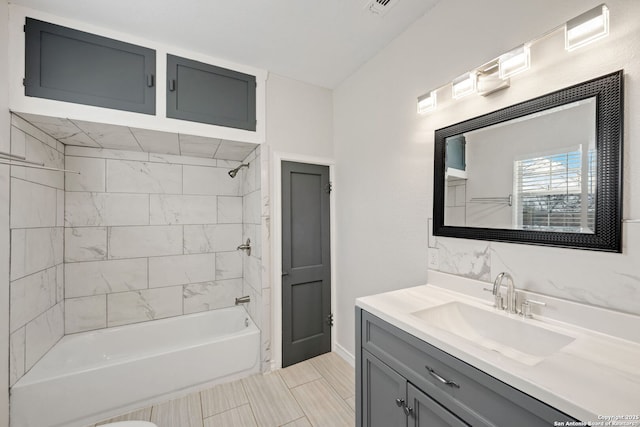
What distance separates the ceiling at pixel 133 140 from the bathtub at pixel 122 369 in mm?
1680

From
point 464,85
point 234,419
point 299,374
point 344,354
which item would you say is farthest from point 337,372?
point 464,85

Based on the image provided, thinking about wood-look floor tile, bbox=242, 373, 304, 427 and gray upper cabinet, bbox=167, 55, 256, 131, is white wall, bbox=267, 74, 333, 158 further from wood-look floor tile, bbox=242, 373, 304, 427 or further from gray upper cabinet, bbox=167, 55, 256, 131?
wood-look floor tile, bbox=242, 373, 304, 427

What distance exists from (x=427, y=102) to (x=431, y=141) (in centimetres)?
25

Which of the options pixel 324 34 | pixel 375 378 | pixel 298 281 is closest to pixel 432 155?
pixel 324 34

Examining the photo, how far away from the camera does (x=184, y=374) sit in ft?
6.56

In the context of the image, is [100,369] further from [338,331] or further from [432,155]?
[432,155]

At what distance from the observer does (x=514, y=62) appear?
3.86 feet

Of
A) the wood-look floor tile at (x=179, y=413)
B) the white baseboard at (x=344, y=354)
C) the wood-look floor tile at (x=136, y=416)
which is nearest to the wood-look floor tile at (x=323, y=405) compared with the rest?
the white baseboard at (x=344, y=354)

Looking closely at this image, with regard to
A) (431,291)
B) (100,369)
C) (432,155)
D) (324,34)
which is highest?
(324,34)

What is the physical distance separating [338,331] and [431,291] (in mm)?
1382

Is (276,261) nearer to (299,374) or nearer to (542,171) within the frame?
(299,374)

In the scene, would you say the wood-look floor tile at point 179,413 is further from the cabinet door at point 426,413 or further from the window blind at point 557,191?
the window blind at point 557,191

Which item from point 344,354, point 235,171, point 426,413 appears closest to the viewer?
point 426,413

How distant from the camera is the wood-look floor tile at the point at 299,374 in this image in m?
2.18
